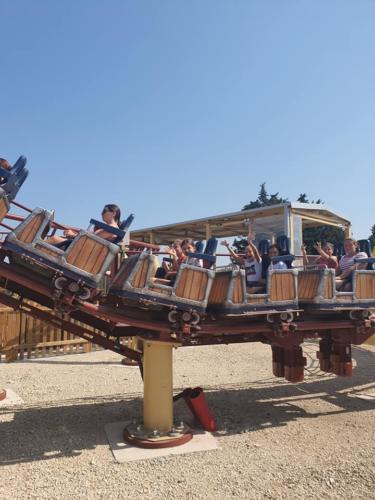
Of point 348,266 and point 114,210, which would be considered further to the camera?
point 348,266

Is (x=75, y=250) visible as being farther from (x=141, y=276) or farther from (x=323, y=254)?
(x=323, y=254)

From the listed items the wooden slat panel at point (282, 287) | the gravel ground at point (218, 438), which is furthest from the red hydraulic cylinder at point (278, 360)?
the wooden slat panel at point (282, 287)

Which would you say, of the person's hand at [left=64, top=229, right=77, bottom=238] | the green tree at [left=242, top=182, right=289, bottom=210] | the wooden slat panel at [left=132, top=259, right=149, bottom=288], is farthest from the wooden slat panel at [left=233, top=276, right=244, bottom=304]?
the green tree at [left=242, top=182, right=289, bottom=210]

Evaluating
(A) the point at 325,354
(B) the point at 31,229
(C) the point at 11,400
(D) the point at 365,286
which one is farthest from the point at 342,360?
(C) the point at 11,400

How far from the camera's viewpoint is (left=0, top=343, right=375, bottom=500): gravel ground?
12.3 ft

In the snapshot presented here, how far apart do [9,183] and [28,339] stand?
22.2 ft

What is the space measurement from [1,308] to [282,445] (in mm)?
7247

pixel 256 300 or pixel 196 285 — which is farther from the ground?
pixel 196 285

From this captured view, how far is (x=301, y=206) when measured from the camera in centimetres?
1209

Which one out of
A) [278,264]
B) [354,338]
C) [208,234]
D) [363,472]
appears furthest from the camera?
[208,234]

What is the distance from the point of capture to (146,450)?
4438mm

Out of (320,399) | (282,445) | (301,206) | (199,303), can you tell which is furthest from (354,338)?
(301,206)

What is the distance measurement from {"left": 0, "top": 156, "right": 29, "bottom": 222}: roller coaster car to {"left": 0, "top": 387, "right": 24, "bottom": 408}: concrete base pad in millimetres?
3629

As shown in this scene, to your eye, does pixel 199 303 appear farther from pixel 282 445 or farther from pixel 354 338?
pixel 354 338
